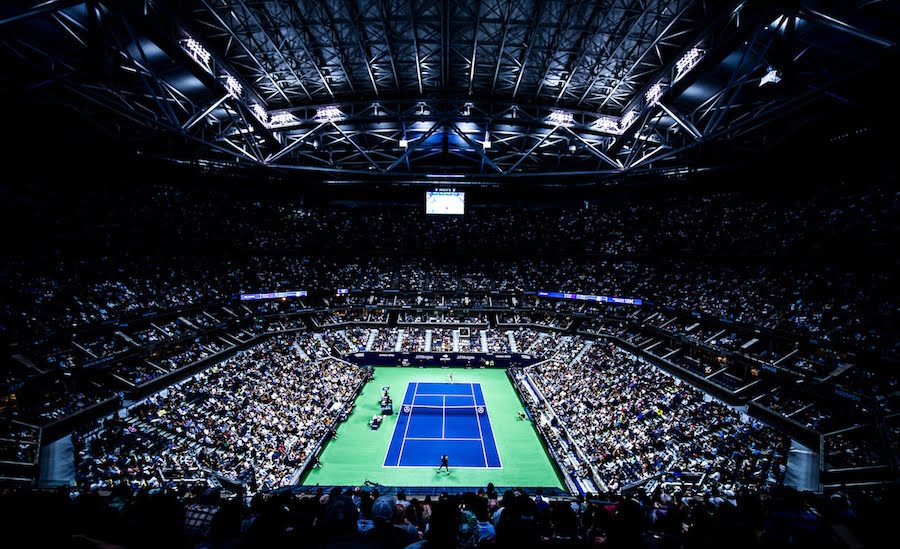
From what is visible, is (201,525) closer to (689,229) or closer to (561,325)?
(561,325)

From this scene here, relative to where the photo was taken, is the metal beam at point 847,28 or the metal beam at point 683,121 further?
the metal beam at point 683,121

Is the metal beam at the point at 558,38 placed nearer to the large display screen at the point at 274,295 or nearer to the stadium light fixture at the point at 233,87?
the stadium light fixture at the point at 233,87

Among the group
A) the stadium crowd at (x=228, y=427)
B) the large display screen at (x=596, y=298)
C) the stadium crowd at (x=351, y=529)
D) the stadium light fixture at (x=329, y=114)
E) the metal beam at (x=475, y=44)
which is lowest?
the stadium crowd at (x=228, y=427)

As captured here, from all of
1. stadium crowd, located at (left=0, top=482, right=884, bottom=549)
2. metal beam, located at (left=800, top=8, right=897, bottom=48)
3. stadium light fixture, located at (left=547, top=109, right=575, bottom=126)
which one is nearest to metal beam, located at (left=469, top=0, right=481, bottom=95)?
stadium light fixture, located at (left=547, top=109, right=575, bottom=126)

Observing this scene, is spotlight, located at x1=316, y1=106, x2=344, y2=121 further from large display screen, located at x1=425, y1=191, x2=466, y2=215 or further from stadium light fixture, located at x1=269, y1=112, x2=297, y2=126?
large display screen, located at x1=425, y1=191, x2=466, y2=215

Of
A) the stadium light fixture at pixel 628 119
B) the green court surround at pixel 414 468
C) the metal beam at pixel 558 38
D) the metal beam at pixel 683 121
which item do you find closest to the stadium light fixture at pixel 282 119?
the metal beam at pixel 558 38

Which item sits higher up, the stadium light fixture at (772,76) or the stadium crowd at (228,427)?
the stadium light fixture at (772,76)

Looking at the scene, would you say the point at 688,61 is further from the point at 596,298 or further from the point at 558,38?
the point at 596,298
